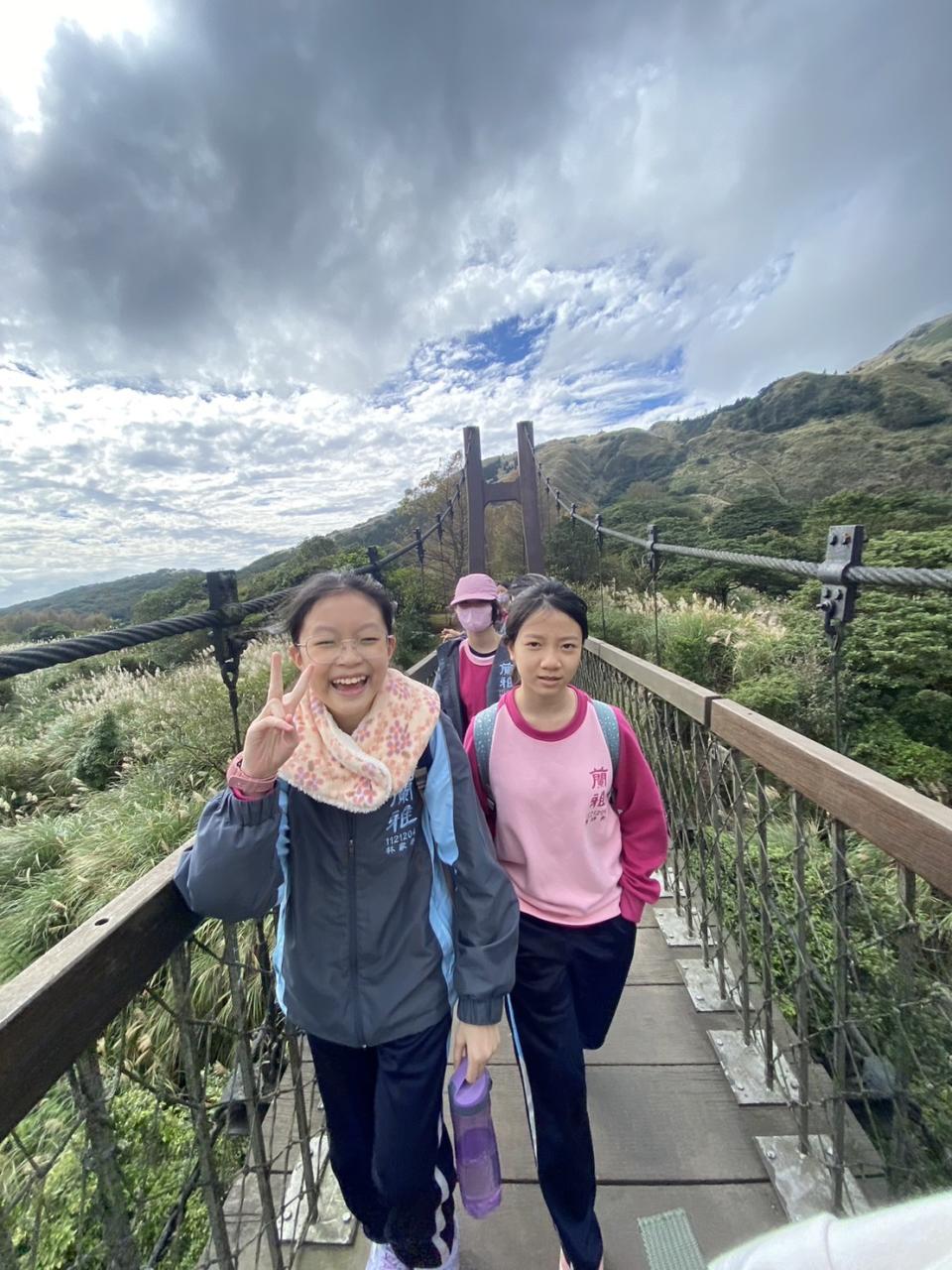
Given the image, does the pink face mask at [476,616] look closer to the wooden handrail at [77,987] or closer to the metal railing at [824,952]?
the metal railing at [824,952]

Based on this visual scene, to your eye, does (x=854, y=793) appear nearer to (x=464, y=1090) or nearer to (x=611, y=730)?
(x=611, y=730)

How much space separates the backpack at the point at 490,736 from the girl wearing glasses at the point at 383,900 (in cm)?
19

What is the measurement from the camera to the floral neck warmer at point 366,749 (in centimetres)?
87

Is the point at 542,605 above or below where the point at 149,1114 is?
above

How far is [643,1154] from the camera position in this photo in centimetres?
125

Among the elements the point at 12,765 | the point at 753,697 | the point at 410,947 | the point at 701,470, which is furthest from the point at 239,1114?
the point at 701,470

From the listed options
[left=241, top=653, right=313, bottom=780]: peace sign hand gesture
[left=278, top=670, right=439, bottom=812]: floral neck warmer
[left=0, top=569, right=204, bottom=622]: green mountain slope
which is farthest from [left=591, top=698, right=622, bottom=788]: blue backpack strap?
[left=0, top=569, right=204, bottom=622]: green mountain slope

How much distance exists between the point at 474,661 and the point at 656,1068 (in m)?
1.22

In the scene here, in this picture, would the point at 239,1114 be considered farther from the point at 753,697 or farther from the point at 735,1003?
the point at 753,697

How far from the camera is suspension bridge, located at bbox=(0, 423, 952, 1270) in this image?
2.15 feet

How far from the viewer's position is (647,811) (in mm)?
1155

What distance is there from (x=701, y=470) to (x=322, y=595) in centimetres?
3826

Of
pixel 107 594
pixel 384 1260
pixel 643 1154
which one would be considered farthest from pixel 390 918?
pixel 107 594

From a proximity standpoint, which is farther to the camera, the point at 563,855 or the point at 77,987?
the point at 563,855
